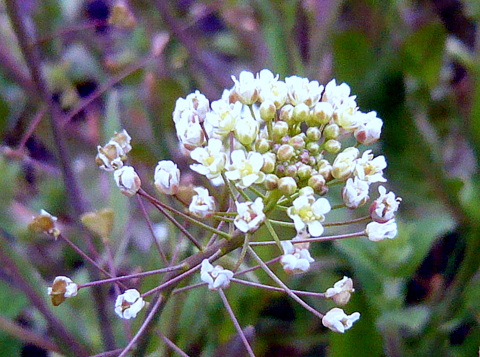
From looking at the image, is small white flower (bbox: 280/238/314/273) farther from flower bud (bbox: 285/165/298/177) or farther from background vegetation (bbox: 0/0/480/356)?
background vegetation (bbox: 0/0/480/356)

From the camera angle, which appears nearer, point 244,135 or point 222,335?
point 244,135

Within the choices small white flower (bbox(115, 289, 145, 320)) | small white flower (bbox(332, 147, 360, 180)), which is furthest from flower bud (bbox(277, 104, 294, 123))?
small white flower (bbox(115, 289, 145, 320))

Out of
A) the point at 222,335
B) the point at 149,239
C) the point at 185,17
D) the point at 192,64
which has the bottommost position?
the point at 222,335

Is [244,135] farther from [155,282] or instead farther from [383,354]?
[383,354]

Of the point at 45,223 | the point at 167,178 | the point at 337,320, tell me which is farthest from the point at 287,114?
the point at 45,223

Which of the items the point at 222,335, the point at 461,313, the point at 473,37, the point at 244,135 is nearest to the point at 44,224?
the point at 244,135

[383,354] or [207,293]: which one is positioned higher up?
[207,293]
